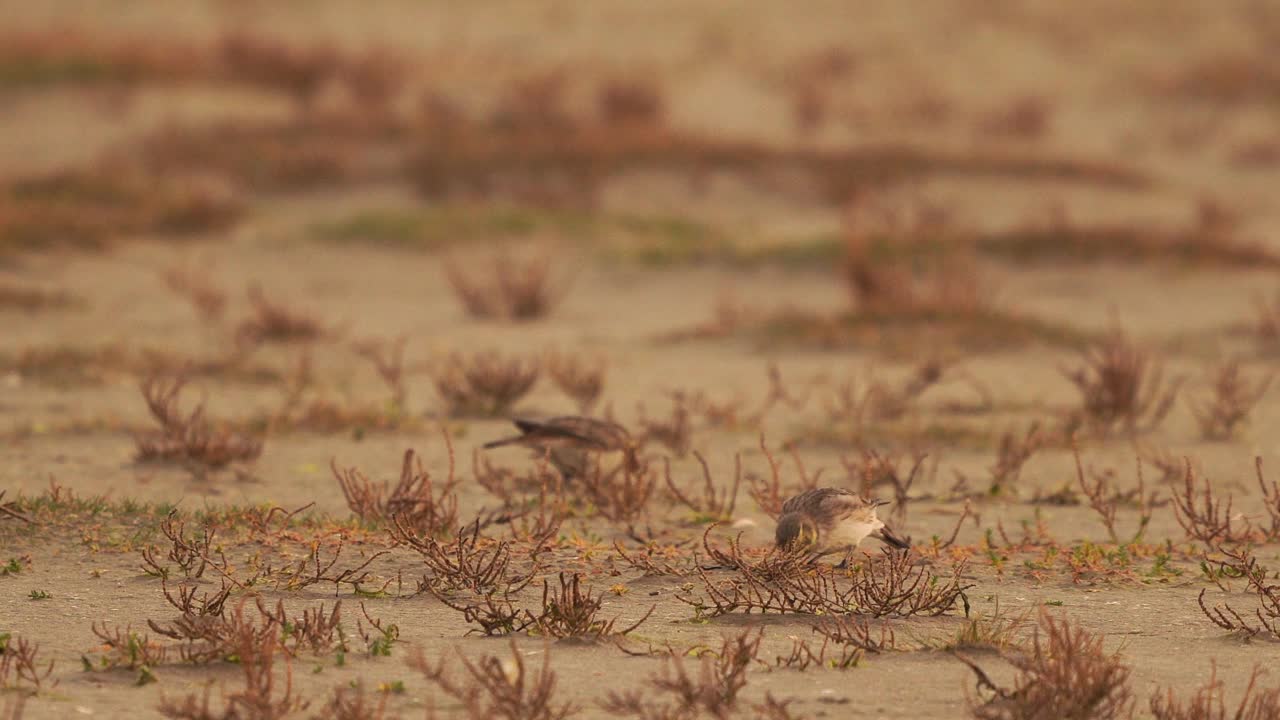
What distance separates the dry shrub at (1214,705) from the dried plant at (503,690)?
1.28m

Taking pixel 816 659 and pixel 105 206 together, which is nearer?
pixel 816 659

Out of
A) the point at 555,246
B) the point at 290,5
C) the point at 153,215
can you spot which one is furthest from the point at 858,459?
the point at 290,5

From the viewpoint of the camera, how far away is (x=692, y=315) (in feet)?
39.6

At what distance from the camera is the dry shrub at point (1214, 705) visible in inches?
139

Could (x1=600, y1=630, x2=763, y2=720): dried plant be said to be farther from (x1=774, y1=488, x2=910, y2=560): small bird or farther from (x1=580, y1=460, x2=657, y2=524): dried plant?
(x1=580, y1=460, x2=657, y2=524): dried plant

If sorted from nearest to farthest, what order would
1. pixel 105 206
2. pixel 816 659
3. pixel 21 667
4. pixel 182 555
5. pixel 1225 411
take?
pixel 21 667 < pixel 816 659 < pixel 182 555 < pixel 1225 411 < pixel 105 206

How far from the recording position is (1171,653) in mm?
4289

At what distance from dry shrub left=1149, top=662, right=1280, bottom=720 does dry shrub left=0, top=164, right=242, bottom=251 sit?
1101cm

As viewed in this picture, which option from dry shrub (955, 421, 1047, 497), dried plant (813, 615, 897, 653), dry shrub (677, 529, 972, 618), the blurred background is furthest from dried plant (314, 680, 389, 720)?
the blurred background

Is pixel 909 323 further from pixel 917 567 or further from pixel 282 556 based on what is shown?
pixel 282 556

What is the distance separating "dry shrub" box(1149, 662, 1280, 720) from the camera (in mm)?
3531

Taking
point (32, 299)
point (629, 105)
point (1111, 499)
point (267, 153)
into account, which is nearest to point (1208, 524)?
point (1111, 499)

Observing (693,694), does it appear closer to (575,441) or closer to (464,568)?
(464,568)

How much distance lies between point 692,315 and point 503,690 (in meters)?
8.58
